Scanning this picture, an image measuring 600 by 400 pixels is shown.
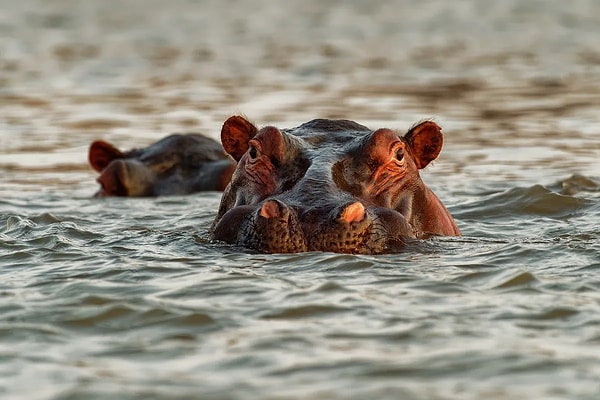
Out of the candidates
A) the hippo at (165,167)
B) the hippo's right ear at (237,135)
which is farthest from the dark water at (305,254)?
the hippo's right ear at (237,135)

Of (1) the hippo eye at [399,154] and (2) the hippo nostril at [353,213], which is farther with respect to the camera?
(1) the hippo eye at [399,154]

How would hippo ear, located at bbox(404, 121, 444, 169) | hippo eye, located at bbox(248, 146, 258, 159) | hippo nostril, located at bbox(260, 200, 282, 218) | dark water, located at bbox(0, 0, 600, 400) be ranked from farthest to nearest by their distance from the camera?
hippo ear, located at bbox(404, 121, 444, 169)
hippo eye, located at bbox(248, 146, 258, 159)
hippo nostril, located at bbox(260, 200, 282, 218)
dark water, located at bbox(0, 0, 600, 400)

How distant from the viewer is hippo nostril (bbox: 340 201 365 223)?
739 cm

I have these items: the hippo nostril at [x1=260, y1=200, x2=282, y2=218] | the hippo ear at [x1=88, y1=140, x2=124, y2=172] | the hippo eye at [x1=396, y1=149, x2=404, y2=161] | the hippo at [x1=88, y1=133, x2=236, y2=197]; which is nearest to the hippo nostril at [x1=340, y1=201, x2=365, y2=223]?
the hippo nostril at [x1=260, y1=200, x2=282, y2=218]

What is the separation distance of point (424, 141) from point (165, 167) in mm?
4881

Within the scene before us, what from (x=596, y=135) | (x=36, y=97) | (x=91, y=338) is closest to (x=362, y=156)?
(x=91, y=338)

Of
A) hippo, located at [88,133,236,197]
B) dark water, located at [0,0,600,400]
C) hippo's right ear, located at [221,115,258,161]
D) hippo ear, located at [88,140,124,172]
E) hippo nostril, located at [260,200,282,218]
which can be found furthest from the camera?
hippo ear, located at [88,140,124,172]

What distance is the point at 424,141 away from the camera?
902cm

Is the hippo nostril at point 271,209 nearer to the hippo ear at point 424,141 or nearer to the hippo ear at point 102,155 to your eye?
the hippo ear at point 424,141

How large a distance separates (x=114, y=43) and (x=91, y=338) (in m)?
21.3

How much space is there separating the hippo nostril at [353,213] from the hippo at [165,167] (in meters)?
5.62

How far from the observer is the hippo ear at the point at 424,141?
8.92 metres

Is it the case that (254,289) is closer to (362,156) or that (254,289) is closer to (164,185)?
(362,156)

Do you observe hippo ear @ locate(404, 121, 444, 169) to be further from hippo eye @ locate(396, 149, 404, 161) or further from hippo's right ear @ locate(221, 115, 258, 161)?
hippo's right ear @ locate(221, 115, 258, 161)
